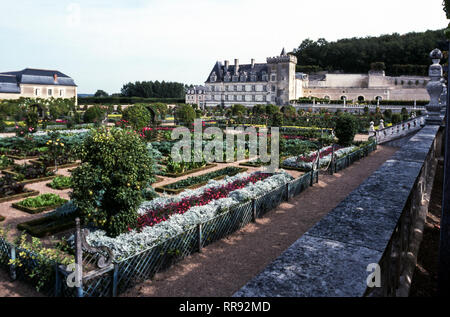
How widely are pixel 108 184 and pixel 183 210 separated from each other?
6.08ft

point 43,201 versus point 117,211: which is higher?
point 117,211

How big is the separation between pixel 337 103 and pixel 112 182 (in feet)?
171

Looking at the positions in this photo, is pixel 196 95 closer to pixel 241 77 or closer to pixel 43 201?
pixel 241 77

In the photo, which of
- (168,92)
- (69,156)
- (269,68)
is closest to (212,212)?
(69,156)

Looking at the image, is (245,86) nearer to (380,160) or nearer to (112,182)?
(380,160)

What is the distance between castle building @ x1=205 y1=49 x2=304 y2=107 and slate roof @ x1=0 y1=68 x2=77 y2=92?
25.2 meters

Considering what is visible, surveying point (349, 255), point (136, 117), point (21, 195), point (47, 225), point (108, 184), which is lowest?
point (47, 225)

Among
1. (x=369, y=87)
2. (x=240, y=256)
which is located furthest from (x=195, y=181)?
(x=369, y=87)

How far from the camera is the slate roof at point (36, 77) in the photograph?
53.0 m

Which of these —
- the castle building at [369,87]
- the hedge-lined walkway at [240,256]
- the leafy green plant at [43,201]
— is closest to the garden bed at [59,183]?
the leafy green plant at [43,201]

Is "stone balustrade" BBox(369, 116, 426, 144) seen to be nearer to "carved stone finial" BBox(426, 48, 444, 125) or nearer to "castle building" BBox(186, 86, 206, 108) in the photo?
"carved stone finial" BBox(426, 48, 444, 125)

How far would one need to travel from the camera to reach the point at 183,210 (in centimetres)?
784

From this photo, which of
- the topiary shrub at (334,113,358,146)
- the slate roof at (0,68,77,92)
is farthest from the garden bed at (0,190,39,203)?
the slate roof at (0,68,77,92)

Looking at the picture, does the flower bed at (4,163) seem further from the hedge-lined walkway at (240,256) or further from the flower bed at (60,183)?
the hedge-lined walkway at (240,256)
